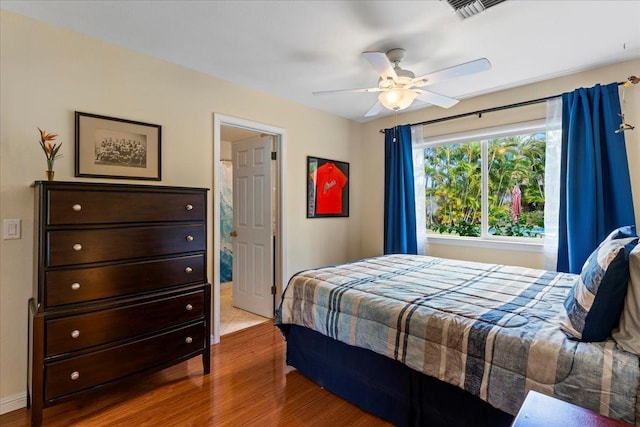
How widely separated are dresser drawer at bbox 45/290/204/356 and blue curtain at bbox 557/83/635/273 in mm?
3129

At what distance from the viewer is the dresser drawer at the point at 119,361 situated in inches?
69.5

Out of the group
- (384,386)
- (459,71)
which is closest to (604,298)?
(384,386)

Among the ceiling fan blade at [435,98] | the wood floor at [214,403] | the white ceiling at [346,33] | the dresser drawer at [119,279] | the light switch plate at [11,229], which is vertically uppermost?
the white ceiling at [346,33]

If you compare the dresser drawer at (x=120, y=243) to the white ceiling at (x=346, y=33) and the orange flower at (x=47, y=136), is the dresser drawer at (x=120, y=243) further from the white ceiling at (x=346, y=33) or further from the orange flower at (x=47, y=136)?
the white ceiling at (x=346, y=33)

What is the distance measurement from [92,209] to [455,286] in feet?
7.57

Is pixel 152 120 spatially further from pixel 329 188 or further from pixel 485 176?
pixel 485 176

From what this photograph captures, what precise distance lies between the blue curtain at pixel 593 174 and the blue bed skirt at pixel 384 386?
1.93 metres

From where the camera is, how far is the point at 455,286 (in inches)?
82.5

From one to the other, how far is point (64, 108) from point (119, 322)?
1.50 m

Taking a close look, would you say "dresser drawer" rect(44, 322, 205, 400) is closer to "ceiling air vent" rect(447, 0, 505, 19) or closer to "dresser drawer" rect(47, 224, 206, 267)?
"dresser drawer" rect(47, 224, 206, 267)

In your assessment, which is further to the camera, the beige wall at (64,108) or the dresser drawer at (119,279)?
the beige wall at (64,108)

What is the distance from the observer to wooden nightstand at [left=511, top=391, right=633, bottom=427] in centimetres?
75

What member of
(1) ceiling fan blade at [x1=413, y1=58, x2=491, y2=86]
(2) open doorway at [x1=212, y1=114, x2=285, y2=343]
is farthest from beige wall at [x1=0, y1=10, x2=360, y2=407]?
(1) ceiling fan blade at [x1=413, y1=58, x2=491, y2=86]

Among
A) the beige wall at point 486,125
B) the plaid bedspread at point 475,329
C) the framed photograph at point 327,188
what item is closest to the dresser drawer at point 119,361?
the plaid bedspread at point 475,329
